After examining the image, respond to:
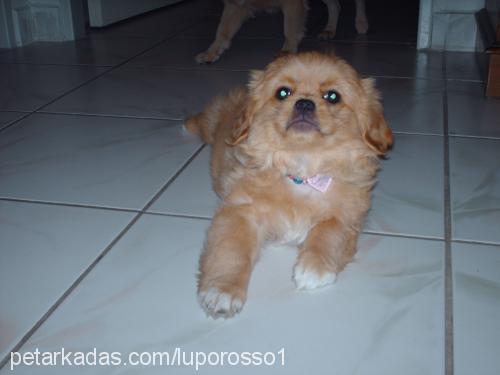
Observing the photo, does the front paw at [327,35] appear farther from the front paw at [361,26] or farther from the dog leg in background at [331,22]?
the front paw at [361,26]

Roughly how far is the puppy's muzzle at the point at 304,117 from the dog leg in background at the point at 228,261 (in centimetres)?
24

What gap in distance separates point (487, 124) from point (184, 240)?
1.39 meters

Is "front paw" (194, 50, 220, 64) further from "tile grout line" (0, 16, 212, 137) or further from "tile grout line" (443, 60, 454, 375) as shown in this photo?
"tile grout line" (443, 60, 454, 375)

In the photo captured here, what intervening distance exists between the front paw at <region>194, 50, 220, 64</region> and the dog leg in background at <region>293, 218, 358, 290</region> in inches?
78.8

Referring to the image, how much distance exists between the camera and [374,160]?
151 cm

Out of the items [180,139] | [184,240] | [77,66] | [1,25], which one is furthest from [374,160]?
[1,25]

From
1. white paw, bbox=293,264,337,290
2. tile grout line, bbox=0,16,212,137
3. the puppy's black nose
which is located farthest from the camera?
tile grout line, bbox=0,16,212,137

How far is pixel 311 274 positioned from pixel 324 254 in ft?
0.24

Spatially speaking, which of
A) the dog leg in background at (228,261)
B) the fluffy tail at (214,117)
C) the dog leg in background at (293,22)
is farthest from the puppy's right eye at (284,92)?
the dog leg in background at (293,22)

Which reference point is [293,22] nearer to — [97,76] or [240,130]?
[97,76]

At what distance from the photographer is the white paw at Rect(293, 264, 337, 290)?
1212mm

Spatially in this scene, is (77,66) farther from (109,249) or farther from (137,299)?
(137,299)

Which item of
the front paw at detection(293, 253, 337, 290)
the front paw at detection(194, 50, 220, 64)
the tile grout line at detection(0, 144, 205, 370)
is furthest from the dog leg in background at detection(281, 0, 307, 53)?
the front paw at detection(293, 253, 337, 290)

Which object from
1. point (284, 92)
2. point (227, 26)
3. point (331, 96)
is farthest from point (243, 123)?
point (227, 26)
